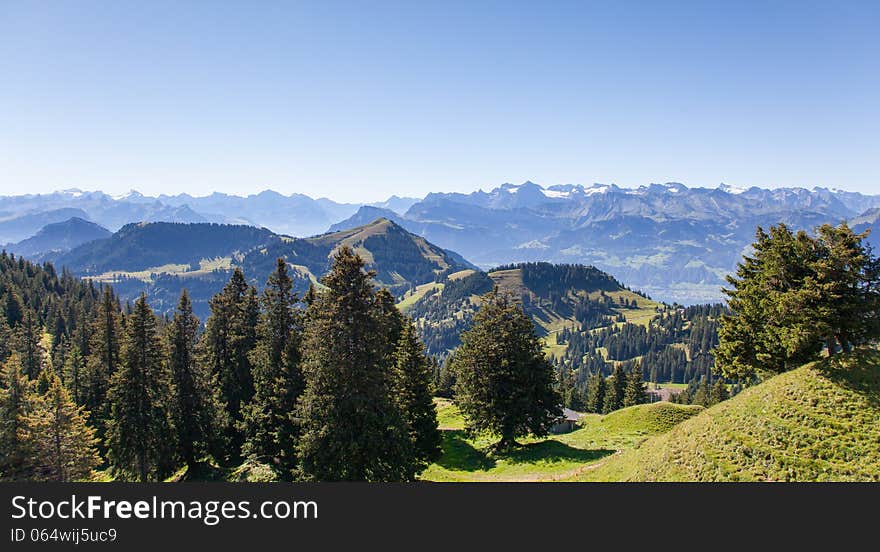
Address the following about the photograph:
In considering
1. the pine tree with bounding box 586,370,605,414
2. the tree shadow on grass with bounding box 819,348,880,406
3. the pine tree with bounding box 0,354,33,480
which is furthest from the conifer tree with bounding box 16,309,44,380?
the pine tree with bounding box 586,370,605,414

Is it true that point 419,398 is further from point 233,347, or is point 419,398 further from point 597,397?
point 597,397

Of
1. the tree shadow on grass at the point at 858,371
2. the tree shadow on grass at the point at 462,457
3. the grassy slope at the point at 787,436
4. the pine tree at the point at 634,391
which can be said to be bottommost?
the pine tree at the point at 634,391

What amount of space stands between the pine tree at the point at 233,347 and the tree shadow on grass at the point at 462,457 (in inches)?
798

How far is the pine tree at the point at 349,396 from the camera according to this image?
90.3 feet

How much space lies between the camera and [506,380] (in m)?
44.1

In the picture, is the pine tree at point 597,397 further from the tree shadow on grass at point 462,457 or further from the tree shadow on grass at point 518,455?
the tree shadow on grass at point 518,455

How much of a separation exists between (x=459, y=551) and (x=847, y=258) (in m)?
31.1

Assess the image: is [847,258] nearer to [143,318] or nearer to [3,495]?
[3,495]

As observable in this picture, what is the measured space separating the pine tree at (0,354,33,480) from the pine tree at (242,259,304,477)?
15.4m

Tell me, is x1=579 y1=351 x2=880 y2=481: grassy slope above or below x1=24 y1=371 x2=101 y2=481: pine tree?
above

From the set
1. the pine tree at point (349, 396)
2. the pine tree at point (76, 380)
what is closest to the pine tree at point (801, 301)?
the pine tree at point (349, 396)

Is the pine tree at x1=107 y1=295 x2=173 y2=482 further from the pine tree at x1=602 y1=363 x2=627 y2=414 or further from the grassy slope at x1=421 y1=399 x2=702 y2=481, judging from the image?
the pine tree at x1=602 y1=363 x2=627 y2=414

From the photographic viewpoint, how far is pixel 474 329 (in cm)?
4731

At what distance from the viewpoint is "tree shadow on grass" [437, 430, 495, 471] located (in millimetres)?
42656
